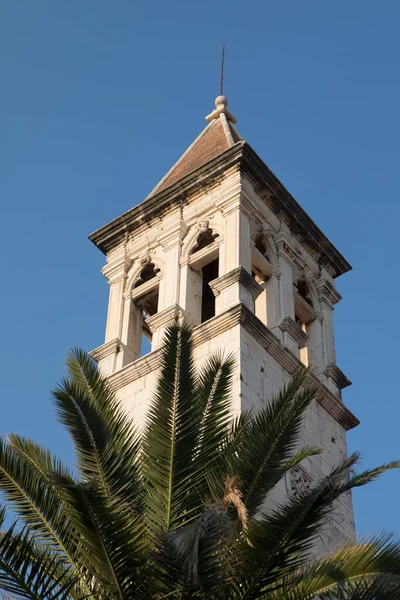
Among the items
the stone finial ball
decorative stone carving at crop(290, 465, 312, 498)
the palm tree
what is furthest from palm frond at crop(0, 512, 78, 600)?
the stone finial ball

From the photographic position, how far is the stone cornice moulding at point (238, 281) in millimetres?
21953

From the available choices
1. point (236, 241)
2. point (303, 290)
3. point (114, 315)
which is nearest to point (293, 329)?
point (236, 241)

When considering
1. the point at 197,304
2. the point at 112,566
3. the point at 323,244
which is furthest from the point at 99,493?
the point at 323,244

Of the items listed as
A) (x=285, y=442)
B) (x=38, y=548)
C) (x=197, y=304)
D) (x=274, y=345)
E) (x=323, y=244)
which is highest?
(x=323, y=244)

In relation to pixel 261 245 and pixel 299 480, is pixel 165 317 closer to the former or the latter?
pixel 261 245

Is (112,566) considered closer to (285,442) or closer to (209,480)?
(209,480)

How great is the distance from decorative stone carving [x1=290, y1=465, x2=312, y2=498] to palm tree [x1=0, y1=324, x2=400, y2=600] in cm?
566

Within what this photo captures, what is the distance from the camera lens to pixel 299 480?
20.0m

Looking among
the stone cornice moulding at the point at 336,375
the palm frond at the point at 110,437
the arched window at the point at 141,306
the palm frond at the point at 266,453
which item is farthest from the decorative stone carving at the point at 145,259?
the palm frond at the point at 266,453

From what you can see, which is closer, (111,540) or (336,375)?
(111,540)

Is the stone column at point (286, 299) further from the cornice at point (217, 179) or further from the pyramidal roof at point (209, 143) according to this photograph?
the pyramidal roof at point (209, 143)

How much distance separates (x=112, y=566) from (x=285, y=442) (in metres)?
2.44

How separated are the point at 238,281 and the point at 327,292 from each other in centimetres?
467

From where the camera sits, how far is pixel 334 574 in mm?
11703
